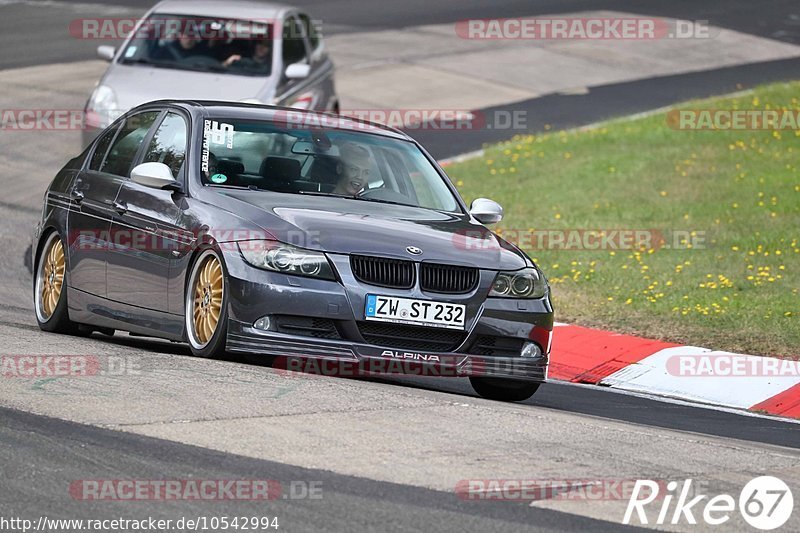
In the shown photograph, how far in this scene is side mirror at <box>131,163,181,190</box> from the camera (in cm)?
927

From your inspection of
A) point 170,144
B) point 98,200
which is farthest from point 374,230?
point 98,200

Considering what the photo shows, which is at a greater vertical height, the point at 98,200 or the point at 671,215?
the point at 98,200

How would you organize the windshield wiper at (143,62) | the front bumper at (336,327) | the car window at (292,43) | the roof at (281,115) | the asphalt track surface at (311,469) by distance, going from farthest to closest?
the car window at (292,43) < the windshield wiper at (143,62) < the roof at (281,115) < the front bumper at (336,327) < the asphalt track surface at (311,469)

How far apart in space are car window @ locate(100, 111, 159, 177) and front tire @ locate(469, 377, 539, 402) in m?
2.61

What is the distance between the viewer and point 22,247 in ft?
50.3

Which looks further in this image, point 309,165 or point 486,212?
point 486,212

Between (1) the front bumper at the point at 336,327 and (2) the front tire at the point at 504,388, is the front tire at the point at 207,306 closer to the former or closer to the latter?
(1) the front bumper at the point at 336,327

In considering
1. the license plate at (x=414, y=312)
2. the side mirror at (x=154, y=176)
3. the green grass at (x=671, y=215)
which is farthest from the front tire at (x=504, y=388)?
the green grass at (x=671, y=215)

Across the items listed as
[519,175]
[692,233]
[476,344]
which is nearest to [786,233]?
[692,233]

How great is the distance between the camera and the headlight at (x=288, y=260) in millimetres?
8492

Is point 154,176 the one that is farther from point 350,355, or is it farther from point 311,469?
point 311,469

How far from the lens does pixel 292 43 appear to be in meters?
18.1

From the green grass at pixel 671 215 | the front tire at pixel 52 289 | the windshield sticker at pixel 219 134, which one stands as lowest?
the green grass at pixel 671 215

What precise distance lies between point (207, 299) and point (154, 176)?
0.90 meters
